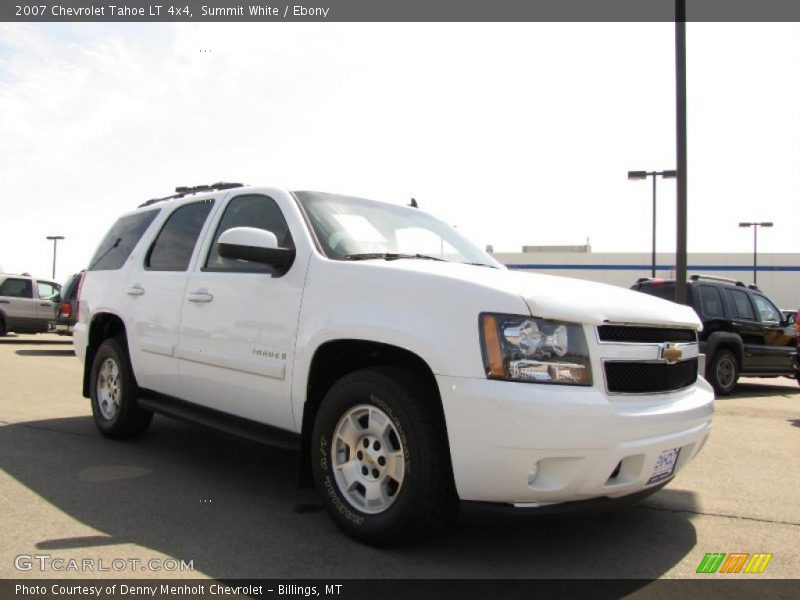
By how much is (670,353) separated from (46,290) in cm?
1985

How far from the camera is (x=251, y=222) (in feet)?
14.9

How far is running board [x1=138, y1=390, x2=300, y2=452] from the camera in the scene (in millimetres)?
3881

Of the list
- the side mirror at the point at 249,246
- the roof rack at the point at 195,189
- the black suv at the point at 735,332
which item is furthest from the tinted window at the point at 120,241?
the black suv at the point at 735,332

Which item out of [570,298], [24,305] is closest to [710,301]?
[570,298]

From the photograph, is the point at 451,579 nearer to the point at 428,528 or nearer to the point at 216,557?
the point at 428,528

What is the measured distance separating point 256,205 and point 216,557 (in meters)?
2.27

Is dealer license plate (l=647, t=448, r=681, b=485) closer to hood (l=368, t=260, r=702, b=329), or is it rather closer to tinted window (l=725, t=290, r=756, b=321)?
hood (l=368, t=260, r=702, b=329)

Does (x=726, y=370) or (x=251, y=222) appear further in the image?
(x=726, y=370)

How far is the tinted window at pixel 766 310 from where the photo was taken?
10.7 metres

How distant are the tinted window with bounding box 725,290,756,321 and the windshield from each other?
708 cm

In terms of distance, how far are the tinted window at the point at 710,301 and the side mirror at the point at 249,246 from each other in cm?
816

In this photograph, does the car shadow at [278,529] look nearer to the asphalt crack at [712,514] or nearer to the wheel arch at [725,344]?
the asphalt crack at [712,514]

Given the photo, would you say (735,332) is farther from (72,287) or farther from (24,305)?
(24,305)

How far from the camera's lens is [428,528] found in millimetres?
3217
